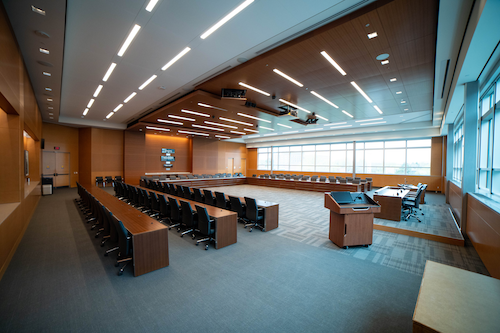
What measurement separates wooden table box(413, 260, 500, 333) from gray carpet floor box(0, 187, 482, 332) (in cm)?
92

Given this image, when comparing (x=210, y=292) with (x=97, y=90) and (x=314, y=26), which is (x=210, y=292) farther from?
(x=97, y=90)

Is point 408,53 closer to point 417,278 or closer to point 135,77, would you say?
point 417,278

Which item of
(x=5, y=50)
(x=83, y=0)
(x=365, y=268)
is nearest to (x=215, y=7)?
(x=83, y=0)

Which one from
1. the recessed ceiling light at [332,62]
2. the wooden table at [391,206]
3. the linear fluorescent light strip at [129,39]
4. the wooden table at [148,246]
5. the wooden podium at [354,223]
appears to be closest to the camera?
the wooden table at [148,246]

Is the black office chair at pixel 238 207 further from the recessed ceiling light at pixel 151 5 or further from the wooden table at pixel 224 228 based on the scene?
the recessed ceiling light at pixel 151 5

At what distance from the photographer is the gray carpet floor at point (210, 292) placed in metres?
2.18

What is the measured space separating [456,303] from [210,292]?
94.3 inches

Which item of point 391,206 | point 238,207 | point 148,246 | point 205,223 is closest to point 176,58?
point 205,223

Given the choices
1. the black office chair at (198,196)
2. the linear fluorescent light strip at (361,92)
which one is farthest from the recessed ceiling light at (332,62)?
the black office chair at (198,196)

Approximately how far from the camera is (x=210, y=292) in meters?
2.70

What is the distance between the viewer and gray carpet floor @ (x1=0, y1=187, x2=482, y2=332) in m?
2.18

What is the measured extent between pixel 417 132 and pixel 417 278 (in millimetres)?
13457

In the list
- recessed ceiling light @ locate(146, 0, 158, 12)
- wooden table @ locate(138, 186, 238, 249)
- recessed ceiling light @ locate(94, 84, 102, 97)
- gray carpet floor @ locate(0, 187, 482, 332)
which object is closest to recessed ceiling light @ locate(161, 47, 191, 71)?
recessed ceiling light @ locate(146, 0, 158, 12)

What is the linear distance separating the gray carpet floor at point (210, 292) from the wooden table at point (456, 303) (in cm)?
92
